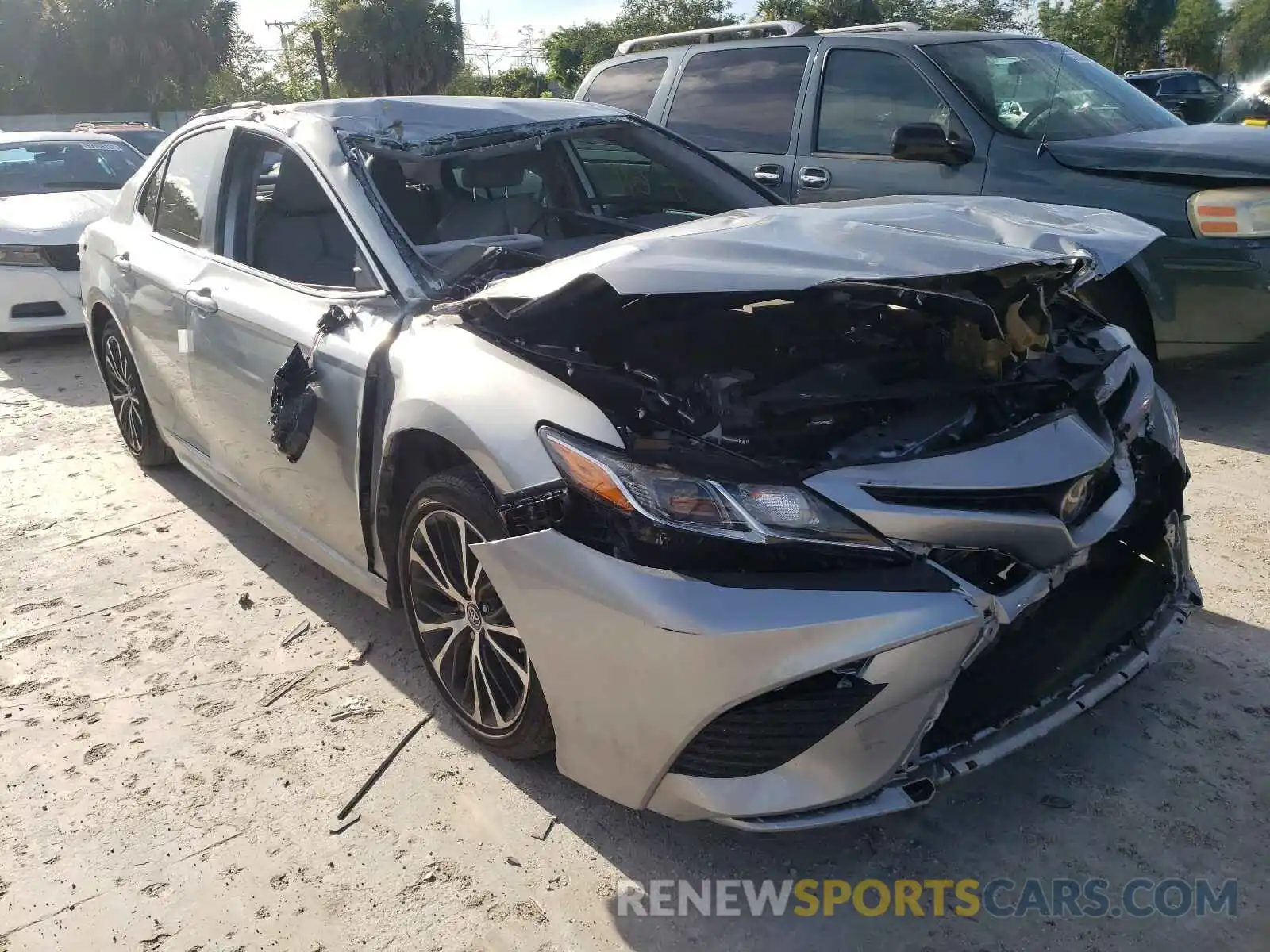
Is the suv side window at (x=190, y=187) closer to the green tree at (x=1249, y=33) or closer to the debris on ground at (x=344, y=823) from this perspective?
the debris on ground at (x=344, y=823)

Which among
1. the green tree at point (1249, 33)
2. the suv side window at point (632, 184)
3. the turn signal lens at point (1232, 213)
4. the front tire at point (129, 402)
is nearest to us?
the suv side window at point (632, 184)

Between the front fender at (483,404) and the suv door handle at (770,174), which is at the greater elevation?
the suv door handle at (770,174)

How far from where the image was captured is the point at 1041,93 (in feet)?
18.2

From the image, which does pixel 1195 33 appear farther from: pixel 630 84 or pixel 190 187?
pixel 190 187

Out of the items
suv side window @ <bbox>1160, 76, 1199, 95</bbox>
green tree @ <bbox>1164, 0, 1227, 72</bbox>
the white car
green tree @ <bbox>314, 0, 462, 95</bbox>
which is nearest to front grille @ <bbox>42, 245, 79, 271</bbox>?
the white car

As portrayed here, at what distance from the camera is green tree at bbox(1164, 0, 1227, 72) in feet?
123

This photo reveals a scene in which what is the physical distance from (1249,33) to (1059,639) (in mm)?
50267

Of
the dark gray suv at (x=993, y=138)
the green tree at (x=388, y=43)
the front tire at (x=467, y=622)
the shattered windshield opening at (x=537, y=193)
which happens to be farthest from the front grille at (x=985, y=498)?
the green tree at (x=388, y=43)

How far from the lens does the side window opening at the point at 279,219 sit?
3445 millimetres

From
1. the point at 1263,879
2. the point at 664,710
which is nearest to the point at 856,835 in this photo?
Result: the point at 664,710

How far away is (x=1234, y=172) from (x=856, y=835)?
12.7 feet

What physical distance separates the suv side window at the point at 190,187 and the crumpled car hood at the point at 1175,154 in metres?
3.95

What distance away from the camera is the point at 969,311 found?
2.38 metres

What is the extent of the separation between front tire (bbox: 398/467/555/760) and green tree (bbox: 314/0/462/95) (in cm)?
3940
